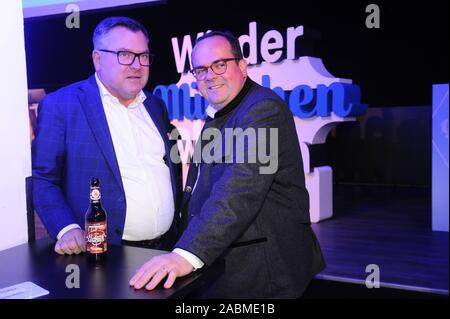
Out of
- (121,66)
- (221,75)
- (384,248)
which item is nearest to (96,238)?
(221,75)

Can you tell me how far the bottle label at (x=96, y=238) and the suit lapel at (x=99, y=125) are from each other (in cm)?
48

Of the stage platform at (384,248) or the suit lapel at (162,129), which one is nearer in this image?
the suit lapel at (162,129)

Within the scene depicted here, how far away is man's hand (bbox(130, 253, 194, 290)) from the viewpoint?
1.29 meters

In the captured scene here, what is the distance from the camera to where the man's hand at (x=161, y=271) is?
4.22 ft

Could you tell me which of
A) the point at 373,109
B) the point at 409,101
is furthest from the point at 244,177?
the point at 373,109

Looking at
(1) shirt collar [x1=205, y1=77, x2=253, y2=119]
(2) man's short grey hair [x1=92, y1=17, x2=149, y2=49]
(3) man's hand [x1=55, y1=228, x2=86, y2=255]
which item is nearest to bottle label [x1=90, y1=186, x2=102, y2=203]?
(3) man's hand [x1=55, y1=228, x2=86, y2=255]

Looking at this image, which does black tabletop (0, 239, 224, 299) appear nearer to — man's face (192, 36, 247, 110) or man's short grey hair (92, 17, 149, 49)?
man's face (192, 36, 247, 110)

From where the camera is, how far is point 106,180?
2.02 metres

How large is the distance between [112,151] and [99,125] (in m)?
0.13

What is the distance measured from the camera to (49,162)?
6.48 ft

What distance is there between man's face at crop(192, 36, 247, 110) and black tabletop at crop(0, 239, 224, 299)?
0.68 metres

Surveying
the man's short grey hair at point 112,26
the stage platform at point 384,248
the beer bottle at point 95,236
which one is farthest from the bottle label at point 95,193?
the stage platform at point 384,248

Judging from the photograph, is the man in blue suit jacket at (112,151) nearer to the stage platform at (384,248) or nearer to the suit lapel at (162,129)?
the suit lapel at (162,129)

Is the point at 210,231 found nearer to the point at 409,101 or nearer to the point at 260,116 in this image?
the point at 260,116
